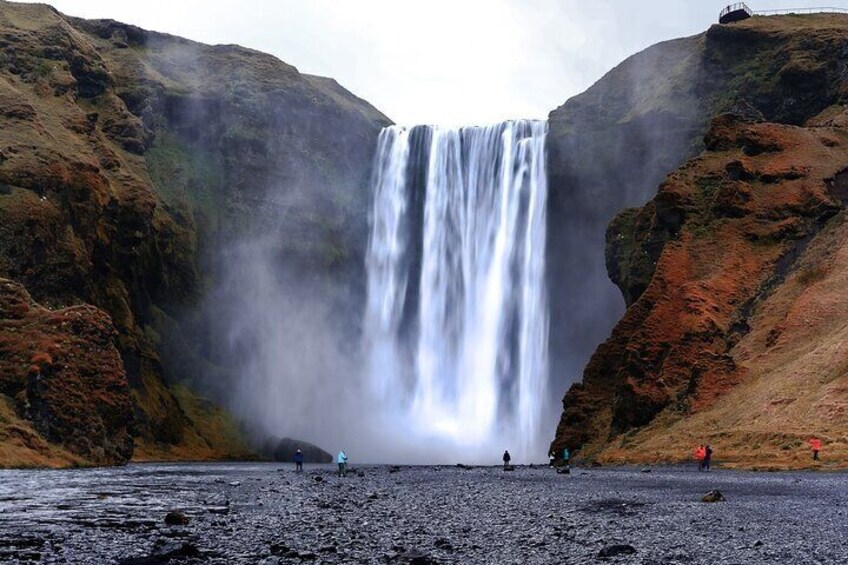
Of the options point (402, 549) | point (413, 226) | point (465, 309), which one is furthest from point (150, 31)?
point (402, 549)

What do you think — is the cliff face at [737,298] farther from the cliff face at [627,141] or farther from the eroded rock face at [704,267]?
the cliff face at [627,141]

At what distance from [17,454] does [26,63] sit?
58992 mm

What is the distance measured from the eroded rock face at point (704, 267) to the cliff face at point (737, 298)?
101mm

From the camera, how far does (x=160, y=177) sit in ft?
339

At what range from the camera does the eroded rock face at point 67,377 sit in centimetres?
5475

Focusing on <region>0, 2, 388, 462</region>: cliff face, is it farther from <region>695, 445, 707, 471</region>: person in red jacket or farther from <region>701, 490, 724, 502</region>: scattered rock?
<region>701, 490, 724, 502</region>: scattered rock

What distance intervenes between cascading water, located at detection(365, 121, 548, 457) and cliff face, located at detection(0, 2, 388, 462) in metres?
8.36

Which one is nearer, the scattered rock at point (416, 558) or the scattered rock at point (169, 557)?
the scattered rock at point (169, 557)

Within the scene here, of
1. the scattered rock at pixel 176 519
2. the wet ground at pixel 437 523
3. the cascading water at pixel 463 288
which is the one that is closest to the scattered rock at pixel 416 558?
the wet ground at pixel 437 523

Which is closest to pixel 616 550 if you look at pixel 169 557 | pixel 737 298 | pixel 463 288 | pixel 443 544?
pixel 443 544

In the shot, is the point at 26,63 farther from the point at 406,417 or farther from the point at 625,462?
the point at 625,462

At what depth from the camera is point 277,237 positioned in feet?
348

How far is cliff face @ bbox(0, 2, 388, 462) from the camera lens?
251 ft

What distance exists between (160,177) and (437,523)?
89557 mm
